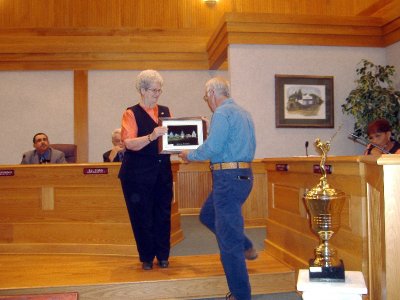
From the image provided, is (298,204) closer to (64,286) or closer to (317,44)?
(64,286)

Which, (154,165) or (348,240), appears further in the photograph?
(154,165)

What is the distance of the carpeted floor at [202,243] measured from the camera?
3.38m

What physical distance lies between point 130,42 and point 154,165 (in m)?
4.83

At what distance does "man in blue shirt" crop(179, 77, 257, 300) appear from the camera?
283 cm

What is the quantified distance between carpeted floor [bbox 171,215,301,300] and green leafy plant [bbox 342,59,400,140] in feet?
6.29

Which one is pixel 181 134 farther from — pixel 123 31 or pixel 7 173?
pixel 123 31

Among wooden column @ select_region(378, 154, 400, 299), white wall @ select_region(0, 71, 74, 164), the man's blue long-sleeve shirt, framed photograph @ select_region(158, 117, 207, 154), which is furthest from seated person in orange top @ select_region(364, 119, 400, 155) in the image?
white wall @ select_region(0, 71, 74, 164)

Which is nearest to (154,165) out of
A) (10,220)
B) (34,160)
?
(10,220)

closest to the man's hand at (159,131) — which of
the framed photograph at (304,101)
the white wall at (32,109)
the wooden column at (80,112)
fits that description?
the framed photograph at (304,101)

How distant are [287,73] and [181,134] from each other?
3.27 m

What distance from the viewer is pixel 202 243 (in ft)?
15.9

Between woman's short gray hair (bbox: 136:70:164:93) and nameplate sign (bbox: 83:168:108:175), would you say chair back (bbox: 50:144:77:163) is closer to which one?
nameplate sign (bbox: 83:168:108:175)

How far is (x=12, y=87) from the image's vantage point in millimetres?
7855

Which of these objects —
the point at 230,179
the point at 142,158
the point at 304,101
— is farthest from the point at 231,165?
the point at 304,101
